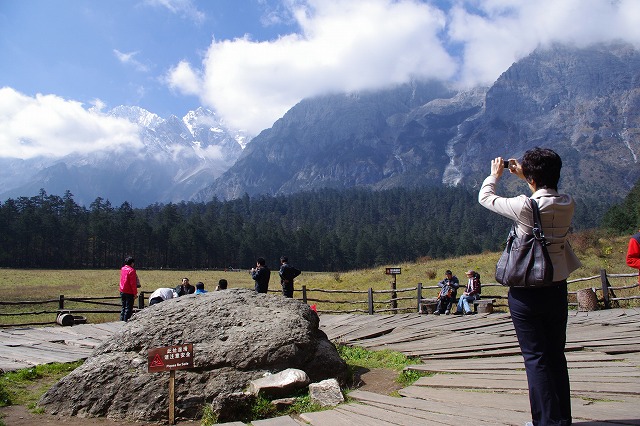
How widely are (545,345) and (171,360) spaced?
4.13 m

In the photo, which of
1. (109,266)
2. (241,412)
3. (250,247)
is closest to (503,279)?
(241,412)

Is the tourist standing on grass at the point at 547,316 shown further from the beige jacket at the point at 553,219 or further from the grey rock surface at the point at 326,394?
the grey rock surface at the point at 326,394

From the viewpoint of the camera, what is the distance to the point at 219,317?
23.9 ft

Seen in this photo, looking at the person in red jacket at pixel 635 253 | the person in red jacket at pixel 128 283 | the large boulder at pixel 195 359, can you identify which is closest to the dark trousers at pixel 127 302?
the person in red jacket at pixel 128 283

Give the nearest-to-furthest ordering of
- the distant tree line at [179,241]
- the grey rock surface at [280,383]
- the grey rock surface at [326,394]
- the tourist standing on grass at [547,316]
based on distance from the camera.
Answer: the tourist standing on grass at [547,316] < the grey rock surface at [326,394] < the grey rock surface at [280,383] < the distant tree line at [179,241]

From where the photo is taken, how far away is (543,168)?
3.43 meters

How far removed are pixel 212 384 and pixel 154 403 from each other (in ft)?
2.52

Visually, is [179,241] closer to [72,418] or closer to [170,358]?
[72,418]

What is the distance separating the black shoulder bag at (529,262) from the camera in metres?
3.12

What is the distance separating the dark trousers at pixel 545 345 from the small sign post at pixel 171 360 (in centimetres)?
395

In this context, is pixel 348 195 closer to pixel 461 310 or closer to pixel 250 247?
pixel 250 247

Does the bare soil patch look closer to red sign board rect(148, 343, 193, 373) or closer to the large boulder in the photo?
the large boulder

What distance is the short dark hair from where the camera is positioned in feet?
11.2

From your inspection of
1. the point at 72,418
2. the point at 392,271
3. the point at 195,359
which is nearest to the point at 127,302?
the point at 72,418
